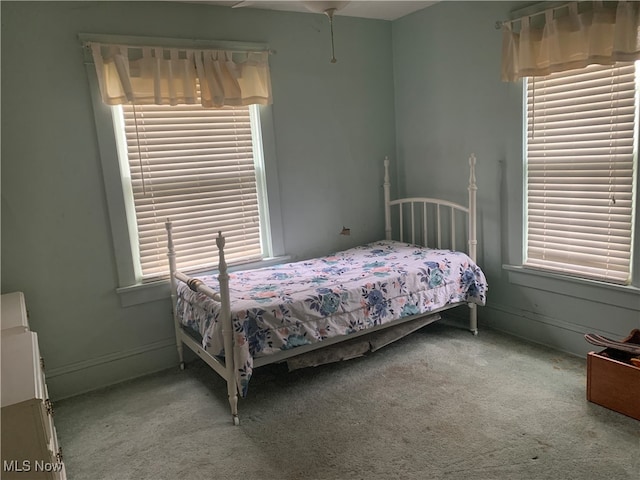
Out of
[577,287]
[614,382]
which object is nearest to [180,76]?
[577,287]

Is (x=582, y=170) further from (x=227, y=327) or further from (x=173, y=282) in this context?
(x=173, y=282)

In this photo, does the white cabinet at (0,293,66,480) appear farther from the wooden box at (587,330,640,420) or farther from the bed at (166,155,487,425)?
the wooden box at (587,330,640,420)

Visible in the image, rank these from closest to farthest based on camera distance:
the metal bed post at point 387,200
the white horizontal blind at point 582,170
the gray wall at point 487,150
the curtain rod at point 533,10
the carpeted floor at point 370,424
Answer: the carpeted floor at point 370,424 < the white horizontal blind at point 582,170 < the curtain rod at point 533,10 < the gray wall at point 487,150 < the metal bed post at point 387,200

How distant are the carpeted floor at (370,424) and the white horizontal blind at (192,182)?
2.74 ft

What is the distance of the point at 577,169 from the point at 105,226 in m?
2.92

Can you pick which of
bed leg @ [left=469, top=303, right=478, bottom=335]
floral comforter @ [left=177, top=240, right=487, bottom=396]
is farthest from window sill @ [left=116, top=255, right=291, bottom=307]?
bed leg @ [left=469, top=303, right=478, bottom=335]

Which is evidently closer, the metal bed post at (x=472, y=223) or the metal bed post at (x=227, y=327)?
the metal bed post at (x=227, y=327)

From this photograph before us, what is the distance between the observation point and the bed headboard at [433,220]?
3.44m

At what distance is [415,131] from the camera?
3979 millimetres

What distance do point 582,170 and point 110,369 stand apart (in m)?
3.18

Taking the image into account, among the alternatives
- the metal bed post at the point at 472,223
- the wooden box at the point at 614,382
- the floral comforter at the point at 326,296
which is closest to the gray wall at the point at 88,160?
the floral comforter at the point at 326,296

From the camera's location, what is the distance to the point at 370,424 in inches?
95.9

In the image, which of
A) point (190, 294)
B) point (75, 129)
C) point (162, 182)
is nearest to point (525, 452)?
point (190, 294)

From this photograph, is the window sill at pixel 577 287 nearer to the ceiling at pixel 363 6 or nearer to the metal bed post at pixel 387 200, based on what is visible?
the metal bed post at pixel 387 200
